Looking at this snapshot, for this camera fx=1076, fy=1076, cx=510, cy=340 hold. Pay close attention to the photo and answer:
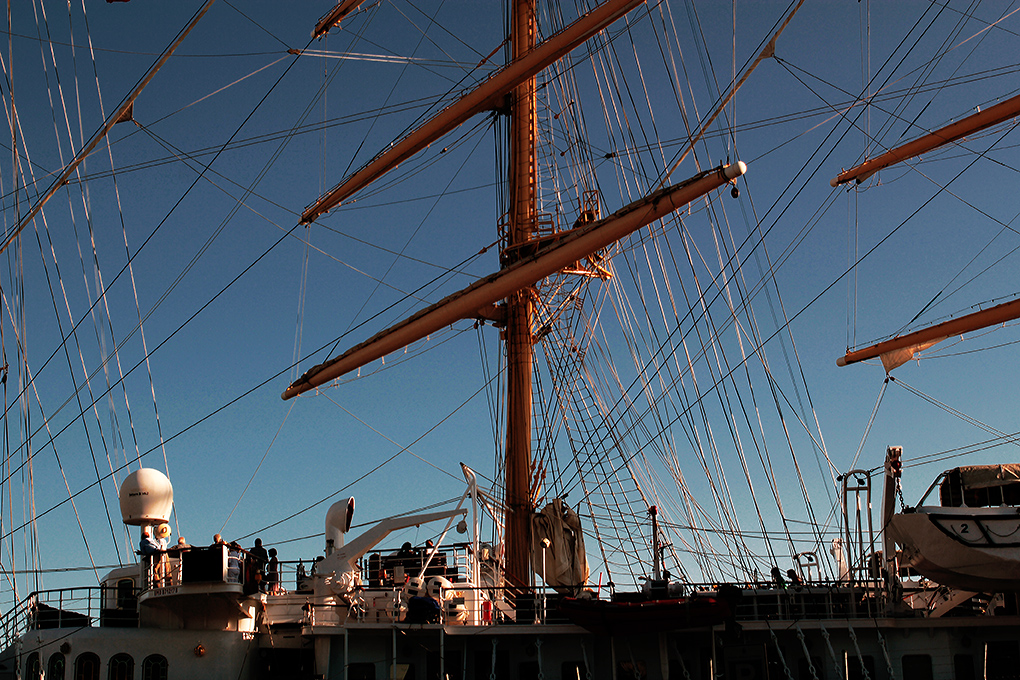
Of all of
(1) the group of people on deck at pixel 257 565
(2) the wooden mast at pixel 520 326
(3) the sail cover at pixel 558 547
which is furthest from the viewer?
(2) the wooden mast at pixel 520 326

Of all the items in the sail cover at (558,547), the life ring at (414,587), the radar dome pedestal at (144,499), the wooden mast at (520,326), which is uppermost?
the wooden mast at (520,326)

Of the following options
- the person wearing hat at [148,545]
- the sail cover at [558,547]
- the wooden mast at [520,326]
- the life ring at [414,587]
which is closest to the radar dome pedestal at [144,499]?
the person wearing hat at [148,545]

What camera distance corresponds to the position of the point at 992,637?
72.6 ft

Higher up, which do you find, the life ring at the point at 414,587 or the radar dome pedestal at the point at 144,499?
the radar dome pedestal at the point at 144,499

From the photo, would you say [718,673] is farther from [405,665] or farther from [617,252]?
[617,252]

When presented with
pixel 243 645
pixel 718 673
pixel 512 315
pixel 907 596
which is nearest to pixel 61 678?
pixel 243 645

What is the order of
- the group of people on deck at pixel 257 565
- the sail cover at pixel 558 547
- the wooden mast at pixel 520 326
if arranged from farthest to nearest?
the wooden mast at pixel 520 326 → the sail cover at pixel 558 547 → the group of people on deck at pixel 257 565

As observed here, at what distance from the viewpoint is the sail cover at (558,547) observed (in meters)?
26.0

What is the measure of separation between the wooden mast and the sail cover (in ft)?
1.45

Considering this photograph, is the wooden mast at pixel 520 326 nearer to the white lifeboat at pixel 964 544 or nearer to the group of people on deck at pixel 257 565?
the group of people on deck at pixel 257 565

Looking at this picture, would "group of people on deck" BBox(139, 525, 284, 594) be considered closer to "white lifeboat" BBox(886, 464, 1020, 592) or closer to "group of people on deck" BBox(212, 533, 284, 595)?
"group of people on deck" BBox(212, 533, 284, 595)

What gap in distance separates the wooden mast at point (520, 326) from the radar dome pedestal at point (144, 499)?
8.30 m

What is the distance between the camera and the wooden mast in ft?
88.6

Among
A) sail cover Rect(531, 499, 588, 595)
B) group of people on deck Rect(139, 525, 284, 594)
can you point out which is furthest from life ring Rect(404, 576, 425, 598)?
sail cover Rect(531, 499, 588, 595)
